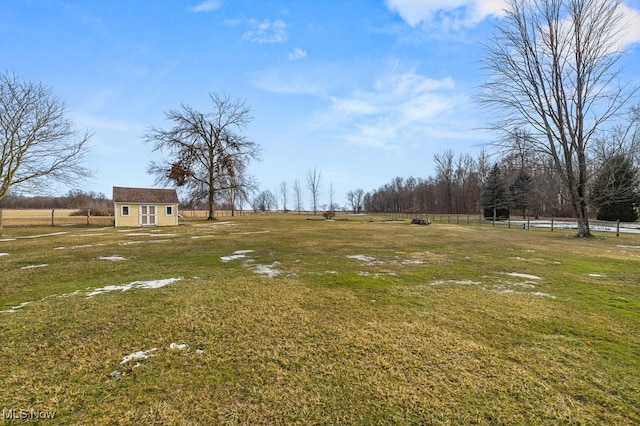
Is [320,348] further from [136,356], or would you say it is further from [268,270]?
[268,270]

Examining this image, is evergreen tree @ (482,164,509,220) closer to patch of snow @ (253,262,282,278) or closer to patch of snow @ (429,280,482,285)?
patch of snow @ (429,280,482,285)

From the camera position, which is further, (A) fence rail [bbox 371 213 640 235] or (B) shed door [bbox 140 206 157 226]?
(B) shed door [bbox 140 206 157 226]

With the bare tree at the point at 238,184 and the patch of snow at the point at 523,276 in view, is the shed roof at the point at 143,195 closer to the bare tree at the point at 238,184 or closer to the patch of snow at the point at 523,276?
the bare tree at the point at 238,184

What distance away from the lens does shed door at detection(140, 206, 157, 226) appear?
2355cm

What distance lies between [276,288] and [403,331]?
2550 mm

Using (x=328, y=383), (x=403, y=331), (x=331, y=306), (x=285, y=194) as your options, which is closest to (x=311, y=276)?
(x=331, y=306)

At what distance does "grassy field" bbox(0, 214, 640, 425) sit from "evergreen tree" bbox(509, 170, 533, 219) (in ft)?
131

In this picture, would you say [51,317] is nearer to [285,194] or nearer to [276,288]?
[276,288]

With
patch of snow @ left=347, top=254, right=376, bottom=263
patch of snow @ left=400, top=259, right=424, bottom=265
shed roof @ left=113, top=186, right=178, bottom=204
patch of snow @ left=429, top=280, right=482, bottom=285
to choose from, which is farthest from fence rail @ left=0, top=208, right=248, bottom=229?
patch of snow @ left=429, top=280, right=482, bottom=285

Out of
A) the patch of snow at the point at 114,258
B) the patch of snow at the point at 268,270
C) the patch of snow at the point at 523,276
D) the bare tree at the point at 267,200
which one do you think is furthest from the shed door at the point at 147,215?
the bare tree at the point at 267,200

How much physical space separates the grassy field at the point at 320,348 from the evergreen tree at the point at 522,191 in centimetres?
3983

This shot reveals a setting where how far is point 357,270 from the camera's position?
6719 mm

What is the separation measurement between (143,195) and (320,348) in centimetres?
2617

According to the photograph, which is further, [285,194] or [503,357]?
[285,194]
